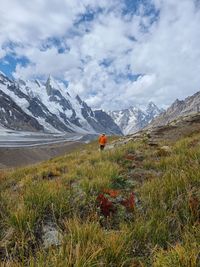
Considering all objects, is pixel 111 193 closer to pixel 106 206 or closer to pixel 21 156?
pixel 106 206

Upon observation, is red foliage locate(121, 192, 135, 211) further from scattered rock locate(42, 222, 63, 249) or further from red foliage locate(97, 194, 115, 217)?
scattered rock locate(42, 222, 63, 249)

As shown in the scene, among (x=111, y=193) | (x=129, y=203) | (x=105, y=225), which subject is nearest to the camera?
(x=105, y=225)

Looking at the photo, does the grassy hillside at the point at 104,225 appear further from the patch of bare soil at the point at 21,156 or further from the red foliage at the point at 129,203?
the patch of bare soil at the point at 21,156

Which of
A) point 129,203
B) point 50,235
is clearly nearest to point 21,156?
point 129,203

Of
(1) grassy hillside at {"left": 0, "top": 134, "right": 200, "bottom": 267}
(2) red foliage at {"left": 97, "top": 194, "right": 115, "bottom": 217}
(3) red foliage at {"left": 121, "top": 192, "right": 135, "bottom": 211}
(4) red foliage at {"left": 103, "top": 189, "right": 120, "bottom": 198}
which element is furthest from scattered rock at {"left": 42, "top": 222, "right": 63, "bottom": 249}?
(4) red foliage at {"left": 103, "top": 189, "right": 120, "bottom": 198}

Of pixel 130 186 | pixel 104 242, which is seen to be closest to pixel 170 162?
pixel 130 186

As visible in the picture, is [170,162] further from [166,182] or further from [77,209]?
[77,209]

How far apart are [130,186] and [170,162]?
68.1 inches

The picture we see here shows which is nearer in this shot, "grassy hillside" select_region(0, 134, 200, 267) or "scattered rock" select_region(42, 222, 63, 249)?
"grassy hillside" select_region(0, 134, 200, 267)

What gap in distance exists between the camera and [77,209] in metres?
5.69

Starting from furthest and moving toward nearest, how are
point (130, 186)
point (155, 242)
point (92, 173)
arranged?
point (92, 173)
point (130, 186)
point (155, 242)

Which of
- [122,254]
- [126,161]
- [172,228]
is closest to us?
[122,254]

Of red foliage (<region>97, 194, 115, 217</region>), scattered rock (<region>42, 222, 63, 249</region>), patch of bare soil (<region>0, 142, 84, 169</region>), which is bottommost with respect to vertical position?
patch of bare soil (<region>0, 142, 84, 169</region>)

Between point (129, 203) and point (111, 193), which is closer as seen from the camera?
point (129, 203)
